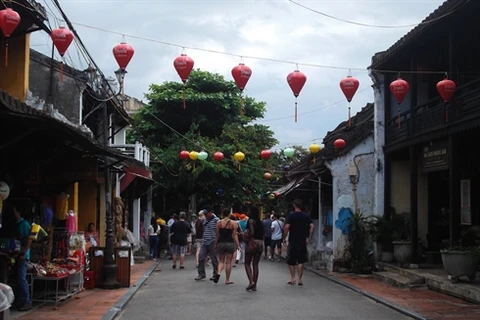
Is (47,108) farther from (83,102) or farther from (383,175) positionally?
(383,175)

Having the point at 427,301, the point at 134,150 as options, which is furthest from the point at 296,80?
the point at 134,150

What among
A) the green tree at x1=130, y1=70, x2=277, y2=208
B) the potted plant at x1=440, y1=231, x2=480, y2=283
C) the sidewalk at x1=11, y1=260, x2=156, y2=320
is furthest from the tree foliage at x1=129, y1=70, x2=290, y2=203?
the potted plant at x1=440, y1=231, x2=480, y2=283

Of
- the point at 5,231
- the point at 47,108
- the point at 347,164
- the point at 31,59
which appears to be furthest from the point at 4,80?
the point at 347,164

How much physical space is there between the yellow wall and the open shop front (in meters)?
2.45

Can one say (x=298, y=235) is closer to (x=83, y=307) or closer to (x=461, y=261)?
(x=461, y=261)

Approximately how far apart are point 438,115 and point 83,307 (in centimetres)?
918

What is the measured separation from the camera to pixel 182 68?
499 inches

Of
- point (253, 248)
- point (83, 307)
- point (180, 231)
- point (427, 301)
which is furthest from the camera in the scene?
point (180, 231)

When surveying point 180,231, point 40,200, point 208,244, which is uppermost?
point 40,200

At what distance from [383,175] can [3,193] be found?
11657 mm

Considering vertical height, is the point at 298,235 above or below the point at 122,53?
below

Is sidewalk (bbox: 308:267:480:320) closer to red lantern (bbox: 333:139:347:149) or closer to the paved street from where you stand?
the paved street

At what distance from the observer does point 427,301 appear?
1232 centimetres

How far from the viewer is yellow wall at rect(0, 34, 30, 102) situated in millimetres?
14836
